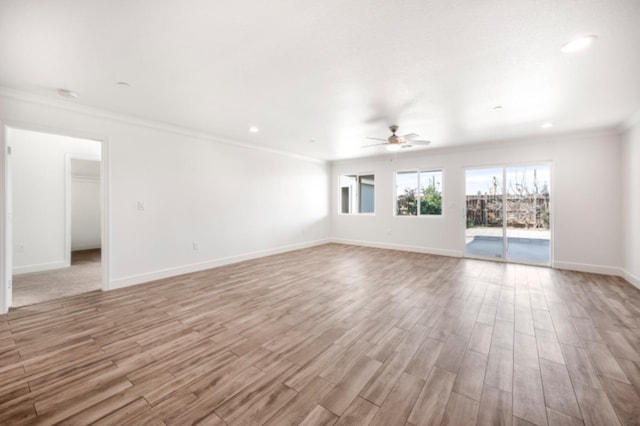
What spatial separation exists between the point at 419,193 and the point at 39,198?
827cm

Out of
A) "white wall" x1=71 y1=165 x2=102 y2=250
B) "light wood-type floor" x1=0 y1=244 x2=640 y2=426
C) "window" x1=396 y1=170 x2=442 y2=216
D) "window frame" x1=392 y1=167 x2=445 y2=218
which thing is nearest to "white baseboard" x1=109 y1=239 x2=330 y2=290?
"light wood-type floor" x1=0 y1=244 x2=640 y2=426

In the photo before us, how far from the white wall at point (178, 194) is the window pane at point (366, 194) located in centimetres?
233

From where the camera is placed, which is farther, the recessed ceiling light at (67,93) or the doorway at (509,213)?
the doorway at (509,213)

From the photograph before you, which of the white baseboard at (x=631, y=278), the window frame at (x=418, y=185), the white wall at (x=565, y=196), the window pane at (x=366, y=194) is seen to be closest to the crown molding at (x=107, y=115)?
the window pane at (x=366, y=194)

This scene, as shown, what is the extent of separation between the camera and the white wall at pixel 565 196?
4609mm

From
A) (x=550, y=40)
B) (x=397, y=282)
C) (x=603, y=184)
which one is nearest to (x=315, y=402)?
(x=397, y=282)

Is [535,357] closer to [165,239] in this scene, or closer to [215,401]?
[215,401]

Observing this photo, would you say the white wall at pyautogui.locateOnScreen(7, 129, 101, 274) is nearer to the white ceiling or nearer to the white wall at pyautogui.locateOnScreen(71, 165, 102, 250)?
the white wall at pyautogui.locateOnScreen(71, 165, 102, 250)

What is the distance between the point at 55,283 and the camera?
410 centimetres

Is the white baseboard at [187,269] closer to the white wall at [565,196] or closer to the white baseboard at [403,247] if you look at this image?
the white baseboard at [403,247]

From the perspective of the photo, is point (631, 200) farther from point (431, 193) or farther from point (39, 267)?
point (39, 267)

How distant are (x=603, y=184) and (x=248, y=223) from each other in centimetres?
702

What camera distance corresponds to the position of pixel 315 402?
1629 millimetres

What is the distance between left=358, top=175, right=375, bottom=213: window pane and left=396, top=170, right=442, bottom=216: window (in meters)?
1.02
